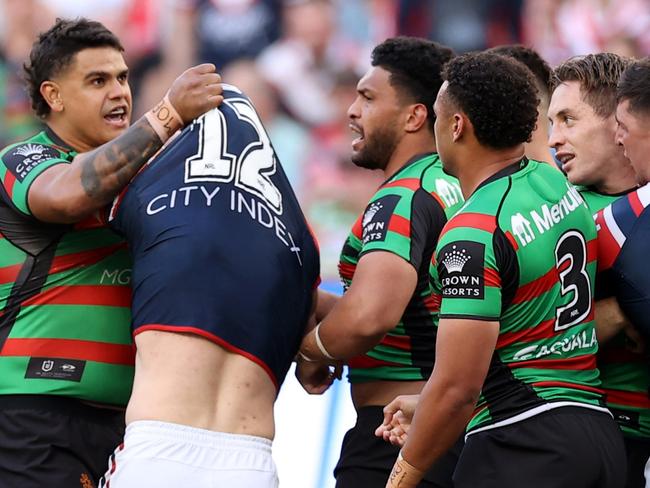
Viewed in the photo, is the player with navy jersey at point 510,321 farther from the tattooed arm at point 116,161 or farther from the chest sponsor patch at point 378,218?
the tattooed arm at point 116,161

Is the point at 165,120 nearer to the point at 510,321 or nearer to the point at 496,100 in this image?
the point at 496,100

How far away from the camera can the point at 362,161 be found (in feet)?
17.2

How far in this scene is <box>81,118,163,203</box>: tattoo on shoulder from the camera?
4.09 meters

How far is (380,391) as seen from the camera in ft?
16.0

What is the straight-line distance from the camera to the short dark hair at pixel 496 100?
4039mm

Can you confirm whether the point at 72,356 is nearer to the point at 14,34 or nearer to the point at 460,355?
the point at 460,355

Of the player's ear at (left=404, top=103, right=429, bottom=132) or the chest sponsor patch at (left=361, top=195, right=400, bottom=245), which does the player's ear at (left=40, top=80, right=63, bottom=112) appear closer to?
the chest sponsor patch at (left=361, top=195, right=400, bottom=245)

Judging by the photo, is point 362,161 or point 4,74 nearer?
point 362,161

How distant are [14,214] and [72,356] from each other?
2.04ft

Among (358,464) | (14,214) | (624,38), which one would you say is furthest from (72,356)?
(624,38)

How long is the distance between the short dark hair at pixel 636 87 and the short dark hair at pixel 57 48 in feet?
7.64

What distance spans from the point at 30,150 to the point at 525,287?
2.07 metres

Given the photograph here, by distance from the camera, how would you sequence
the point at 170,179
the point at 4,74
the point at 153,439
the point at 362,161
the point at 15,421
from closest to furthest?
the point at 153,439
the point at 170,179
the point at 15,421
the point at 362,161
the point at 4,74

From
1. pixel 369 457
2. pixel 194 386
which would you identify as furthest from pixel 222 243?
pixel 369 457
